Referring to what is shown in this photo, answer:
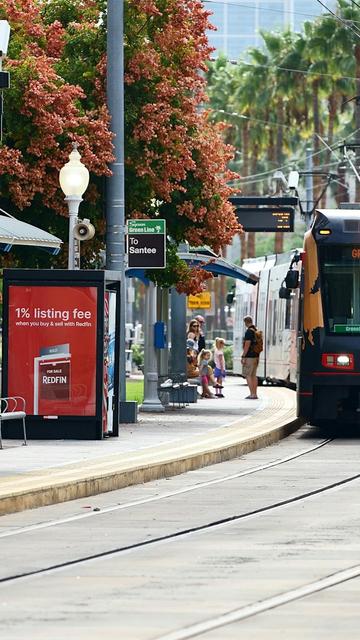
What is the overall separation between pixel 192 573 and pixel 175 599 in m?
1.25

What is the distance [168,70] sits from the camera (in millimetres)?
30797

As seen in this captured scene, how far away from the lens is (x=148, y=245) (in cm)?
2808

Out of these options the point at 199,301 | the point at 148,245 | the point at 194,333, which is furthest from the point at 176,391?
the point at 199,301

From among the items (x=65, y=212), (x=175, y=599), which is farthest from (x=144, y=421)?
(x=175, y=599)

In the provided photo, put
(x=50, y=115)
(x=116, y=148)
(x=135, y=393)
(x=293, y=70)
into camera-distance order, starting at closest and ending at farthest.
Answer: (x=50, y=115) < (x=116, y=148) < (x=135, y=393) < (x=293, y=70)

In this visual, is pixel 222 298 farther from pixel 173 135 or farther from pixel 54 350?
pixel 54 350

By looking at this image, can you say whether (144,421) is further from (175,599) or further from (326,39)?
(326,39)

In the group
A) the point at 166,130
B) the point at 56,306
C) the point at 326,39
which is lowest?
the point at 56,306

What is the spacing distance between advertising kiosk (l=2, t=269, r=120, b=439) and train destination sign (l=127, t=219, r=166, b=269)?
350 centimetres

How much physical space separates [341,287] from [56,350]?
21.1 ft

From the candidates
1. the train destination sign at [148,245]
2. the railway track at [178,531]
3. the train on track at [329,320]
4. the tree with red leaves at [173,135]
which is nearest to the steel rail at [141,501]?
the railway track at [178,531]

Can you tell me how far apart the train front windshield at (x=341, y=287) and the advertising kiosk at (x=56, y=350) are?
5580 mm

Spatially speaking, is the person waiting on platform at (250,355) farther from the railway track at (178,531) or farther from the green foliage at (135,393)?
the railway track at (178,531)

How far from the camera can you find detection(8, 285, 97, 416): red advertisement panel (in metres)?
24.2
